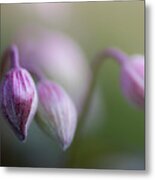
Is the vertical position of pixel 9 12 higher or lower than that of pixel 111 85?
higher

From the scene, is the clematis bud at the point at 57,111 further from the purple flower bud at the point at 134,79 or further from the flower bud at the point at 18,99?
the purple flower bud at the point at 134,79

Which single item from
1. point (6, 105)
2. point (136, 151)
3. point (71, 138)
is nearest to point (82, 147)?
point (71, 138)

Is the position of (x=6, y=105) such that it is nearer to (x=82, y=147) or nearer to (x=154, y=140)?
(x=82, y=147)

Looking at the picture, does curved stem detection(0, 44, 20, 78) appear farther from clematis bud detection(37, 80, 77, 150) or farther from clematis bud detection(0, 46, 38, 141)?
clematis bud detection(37, 80, 77, 150)

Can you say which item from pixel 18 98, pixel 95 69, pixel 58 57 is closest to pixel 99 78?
pixel 95 69

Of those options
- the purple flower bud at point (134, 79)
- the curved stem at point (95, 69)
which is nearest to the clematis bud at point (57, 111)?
the curved stem at point (95, 69)
